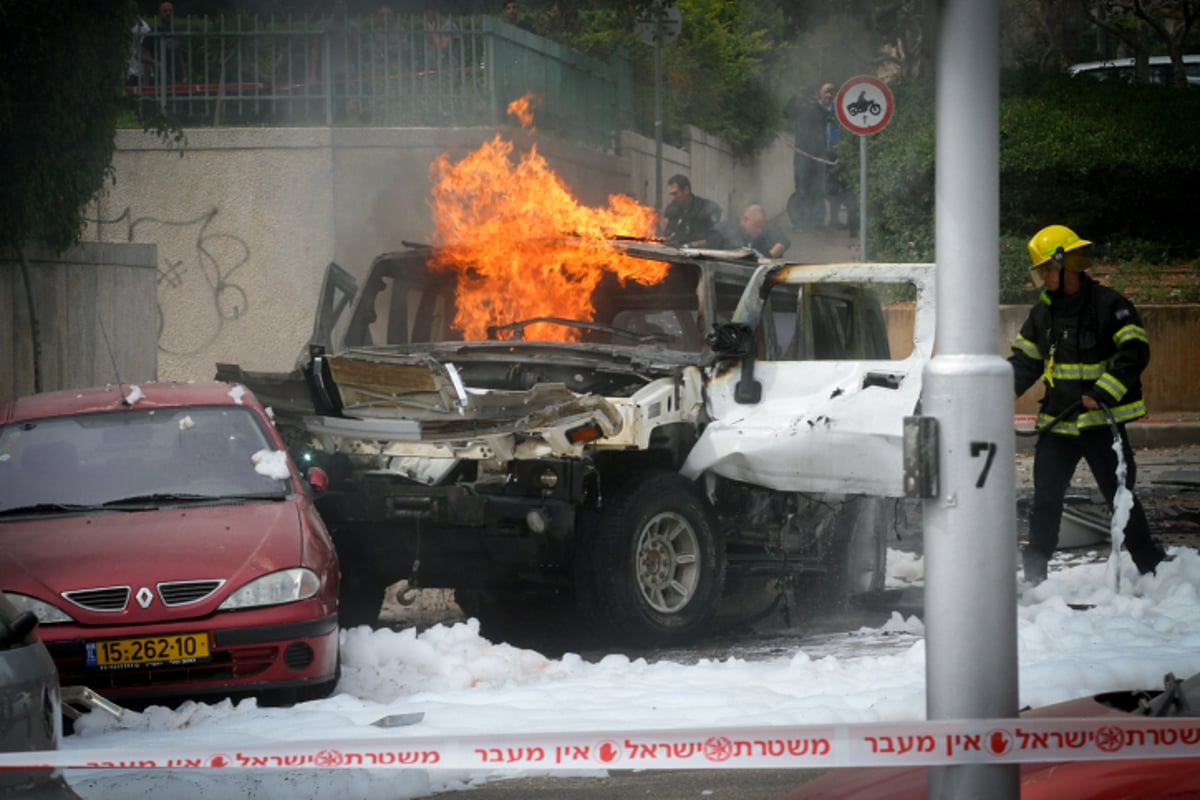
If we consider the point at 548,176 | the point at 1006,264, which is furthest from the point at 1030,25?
the point at 548,176

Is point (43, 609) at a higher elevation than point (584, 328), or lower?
lower

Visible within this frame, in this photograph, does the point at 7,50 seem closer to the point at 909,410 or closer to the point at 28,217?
the point at 28,217

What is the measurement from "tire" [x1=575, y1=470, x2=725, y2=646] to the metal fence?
9064 millimetres

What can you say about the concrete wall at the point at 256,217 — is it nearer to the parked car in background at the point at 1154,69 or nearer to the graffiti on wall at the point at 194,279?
Answer: the graffiti on wall at the point at 194,279

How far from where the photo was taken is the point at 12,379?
42.5 feet

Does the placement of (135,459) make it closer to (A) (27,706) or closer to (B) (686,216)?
(A) (27,706)

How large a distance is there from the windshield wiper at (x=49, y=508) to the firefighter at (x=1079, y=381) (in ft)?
15.5

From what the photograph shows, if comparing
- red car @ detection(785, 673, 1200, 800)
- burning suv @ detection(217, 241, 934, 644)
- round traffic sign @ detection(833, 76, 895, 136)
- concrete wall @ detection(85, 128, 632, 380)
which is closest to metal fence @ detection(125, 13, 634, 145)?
concrete wall @ detection(85, 128, 632, 380)

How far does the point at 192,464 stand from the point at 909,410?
3.49m

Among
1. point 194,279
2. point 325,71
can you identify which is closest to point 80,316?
point 194,279

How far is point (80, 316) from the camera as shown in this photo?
45.7 feet

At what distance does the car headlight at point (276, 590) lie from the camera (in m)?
6.84

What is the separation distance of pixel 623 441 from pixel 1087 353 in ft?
8.50

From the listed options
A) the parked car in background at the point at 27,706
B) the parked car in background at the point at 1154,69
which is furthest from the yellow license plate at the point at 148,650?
the parked car in background at the point at 1154,69
